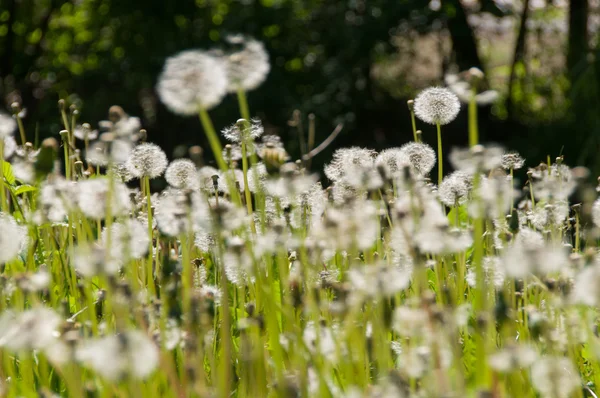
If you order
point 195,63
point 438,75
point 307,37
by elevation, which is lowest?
point 438,75

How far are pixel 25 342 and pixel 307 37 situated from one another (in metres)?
6.86

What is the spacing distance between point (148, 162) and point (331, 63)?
18.1 ft

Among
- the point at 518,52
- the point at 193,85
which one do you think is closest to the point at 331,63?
the point at 518,52

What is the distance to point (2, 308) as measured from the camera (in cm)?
141

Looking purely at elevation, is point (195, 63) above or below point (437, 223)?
above

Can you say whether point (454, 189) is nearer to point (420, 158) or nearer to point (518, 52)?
point (420, 158)

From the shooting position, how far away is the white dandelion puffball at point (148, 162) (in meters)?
1.79

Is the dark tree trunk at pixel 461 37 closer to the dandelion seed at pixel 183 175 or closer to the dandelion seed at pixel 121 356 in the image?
the dandelion seed at pixel 183 175

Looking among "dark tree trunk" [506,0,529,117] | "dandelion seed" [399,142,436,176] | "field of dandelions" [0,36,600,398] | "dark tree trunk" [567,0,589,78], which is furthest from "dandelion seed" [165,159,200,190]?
"dark tree trunk" [506,0,529,117]

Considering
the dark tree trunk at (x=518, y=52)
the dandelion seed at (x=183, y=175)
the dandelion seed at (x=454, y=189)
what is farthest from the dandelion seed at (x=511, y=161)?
the dark tree trunk at (x=518, y=52)

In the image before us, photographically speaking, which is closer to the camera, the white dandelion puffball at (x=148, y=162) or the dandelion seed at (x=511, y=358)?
the dandelion seed at (x=511, y=358)

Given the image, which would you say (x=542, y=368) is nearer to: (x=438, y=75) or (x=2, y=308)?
(x=2, y=308)

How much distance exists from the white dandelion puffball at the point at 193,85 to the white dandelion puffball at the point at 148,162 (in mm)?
696

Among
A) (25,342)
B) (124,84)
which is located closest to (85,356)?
(25,342)
